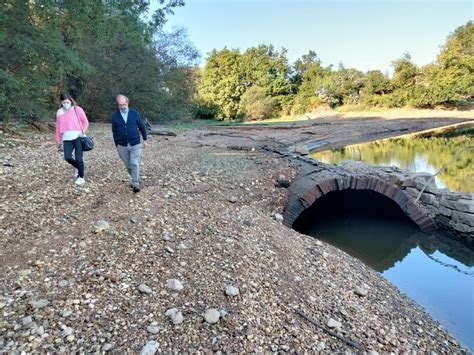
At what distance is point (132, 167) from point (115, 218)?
48.3 inches

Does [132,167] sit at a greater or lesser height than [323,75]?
lesser

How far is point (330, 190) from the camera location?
6.34 metres

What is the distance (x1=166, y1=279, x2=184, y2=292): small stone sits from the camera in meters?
3.29

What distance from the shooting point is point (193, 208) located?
518cm

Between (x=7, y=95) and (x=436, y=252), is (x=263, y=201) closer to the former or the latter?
(x=436, y=252)

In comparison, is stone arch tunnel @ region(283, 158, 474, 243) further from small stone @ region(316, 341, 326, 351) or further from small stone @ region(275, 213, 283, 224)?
small stone @ region(316, 341, 326, 351)

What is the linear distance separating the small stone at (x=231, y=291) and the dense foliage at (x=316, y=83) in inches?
1289

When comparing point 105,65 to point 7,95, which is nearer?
point 7,95

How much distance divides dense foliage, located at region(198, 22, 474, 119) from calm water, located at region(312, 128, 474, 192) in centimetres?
1151

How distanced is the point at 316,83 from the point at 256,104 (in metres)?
8.23

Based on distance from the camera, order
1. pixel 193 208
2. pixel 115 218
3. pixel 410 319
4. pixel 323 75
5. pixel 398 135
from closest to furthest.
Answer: pixel 410 319, pixel 115 218, pixel 193 208, pixel 398 135, pixel 323 75

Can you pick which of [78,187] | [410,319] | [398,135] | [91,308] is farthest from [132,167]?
[398,135]

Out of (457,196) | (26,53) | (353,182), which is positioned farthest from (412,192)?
(26,53)

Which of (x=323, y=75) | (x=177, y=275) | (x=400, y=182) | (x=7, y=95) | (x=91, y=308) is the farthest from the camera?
(x=323, y=75)
